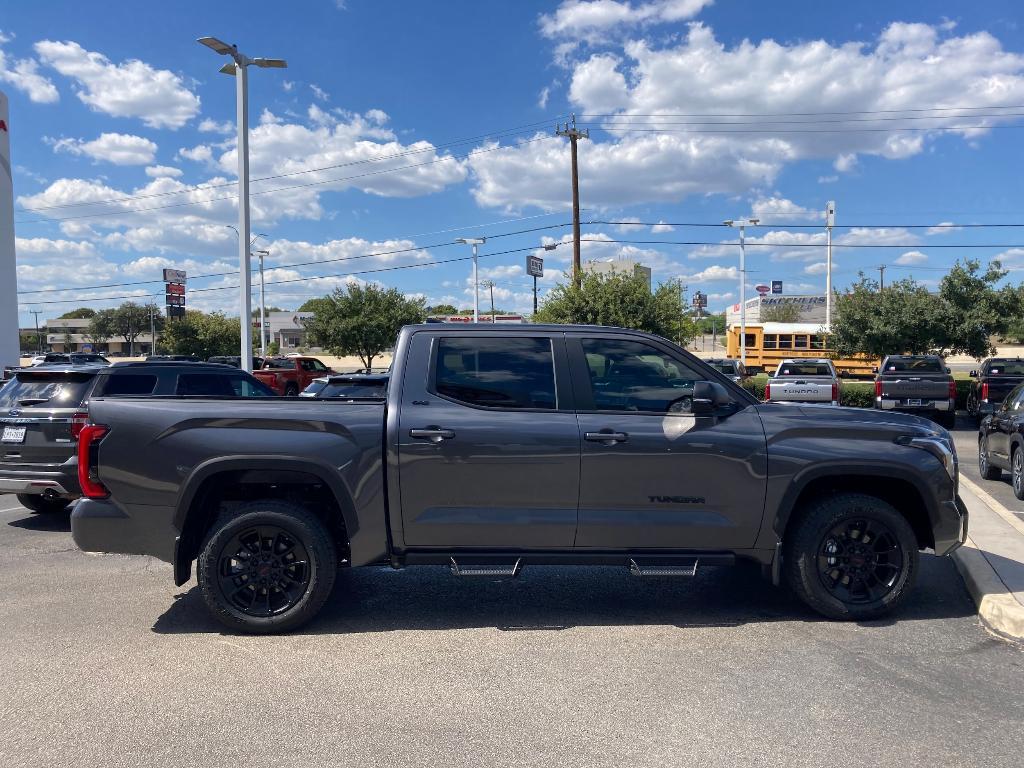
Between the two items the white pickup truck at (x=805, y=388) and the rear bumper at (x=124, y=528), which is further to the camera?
the white pickup truck at (x=805, y=388)

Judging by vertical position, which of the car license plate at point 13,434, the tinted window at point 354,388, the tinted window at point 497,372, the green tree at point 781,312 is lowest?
the car license plate at point 13,434

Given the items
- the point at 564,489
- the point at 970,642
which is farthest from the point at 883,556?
the point at 564,489

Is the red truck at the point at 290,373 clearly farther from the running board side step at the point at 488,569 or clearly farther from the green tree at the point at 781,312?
the green tree at the point at 781,312

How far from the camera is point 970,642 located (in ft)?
16.1

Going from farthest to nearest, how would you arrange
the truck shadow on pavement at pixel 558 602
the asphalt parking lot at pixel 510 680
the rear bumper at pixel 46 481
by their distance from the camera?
the rear bumper at pixel 46 481 → the truck shadow on pavement at pixel 558 602 → the asphalt parking lot at pixel 510 680

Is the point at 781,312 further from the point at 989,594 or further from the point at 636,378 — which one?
the point at 636,378

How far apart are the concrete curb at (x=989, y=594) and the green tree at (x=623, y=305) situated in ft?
71.7

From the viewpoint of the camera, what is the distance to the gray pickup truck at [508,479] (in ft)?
16.1

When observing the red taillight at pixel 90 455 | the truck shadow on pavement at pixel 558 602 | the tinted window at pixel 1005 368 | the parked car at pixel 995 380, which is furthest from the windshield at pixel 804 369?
the red taillight at pixel 90 455

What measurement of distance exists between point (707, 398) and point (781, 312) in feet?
300

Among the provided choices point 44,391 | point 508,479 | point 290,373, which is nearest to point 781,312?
point 290,373

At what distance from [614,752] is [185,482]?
3047mm

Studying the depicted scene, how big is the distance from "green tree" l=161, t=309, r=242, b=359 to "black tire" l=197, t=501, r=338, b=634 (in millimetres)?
59451

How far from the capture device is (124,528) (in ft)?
16.2
